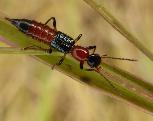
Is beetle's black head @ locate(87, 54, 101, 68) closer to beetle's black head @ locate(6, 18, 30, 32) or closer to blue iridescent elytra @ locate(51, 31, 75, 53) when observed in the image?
blue iridescent elytra @ locate(51, 31, 75, 53)

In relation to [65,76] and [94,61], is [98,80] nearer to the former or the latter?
[94,61]

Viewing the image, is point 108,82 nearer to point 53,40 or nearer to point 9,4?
point 53,40

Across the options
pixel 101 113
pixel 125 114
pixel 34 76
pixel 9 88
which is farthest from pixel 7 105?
pixel 125 114

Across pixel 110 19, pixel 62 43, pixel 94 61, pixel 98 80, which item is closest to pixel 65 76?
pixel 62 43

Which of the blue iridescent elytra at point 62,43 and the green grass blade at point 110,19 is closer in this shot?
the green grass blade at point 110,19

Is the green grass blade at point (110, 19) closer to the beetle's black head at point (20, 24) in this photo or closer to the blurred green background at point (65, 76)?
the beetle's black head at point (20, 24)

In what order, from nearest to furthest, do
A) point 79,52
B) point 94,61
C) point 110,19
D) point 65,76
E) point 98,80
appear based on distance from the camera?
point 110,19 → point 98,80 → point 94,61 → point 79,52 → point 65,76

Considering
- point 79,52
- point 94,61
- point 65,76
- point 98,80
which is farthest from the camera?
point 65,76

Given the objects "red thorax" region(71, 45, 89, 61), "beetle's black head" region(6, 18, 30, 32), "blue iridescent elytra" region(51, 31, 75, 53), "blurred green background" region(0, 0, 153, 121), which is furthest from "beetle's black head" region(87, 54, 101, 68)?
"blurred green background" region(0, 0, 153, 121)

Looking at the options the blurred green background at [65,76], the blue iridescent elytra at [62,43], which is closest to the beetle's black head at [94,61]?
the blue iridescent elytra at [62,43]
